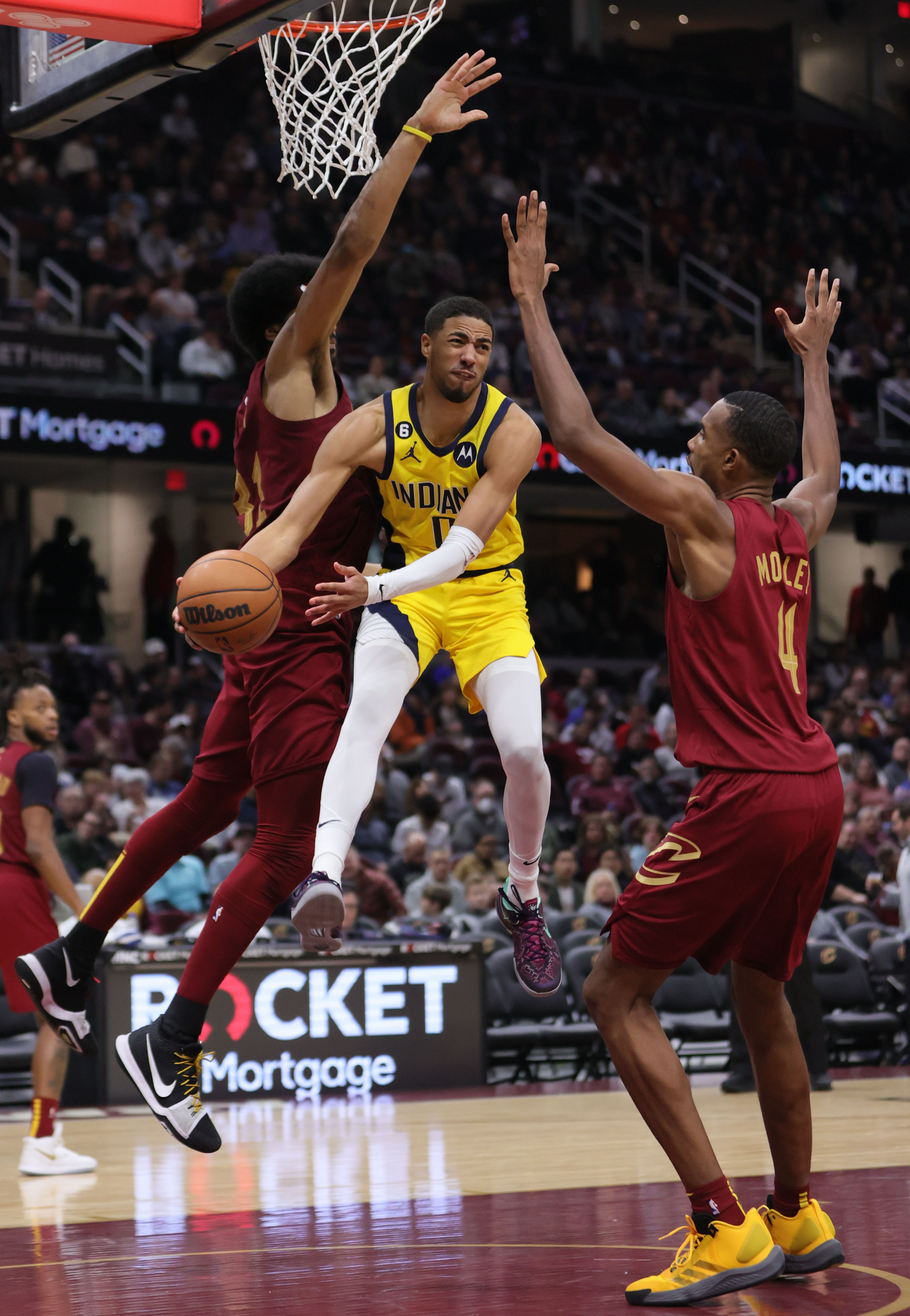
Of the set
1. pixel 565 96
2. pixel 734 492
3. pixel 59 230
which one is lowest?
pixel 734 492

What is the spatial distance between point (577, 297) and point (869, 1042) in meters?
12.2

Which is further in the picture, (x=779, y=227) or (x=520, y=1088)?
(x=779, y=227)

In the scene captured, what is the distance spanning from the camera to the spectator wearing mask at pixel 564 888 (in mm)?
12477

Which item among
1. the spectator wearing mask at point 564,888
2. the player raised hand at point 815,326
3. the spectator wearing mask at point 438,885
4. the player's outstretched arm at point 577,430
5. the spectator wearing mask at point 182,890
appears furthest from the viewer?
the spectator wearing mask at point 564,888

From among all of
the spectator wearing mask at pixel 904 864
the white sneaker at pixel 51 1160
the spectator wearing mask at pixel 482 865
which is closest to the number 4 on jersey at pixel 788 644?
the white sneaker at pixel 51 1160

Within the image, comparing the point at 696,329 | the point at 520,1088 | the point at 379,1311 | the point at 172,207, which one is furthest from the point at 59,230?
the point at 379,1311

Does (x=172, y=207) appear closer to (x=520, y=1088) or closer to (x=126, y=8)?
(x=520, y=1088)

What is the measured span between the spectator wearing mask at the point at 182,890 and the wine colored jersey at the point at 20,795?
397 centimetres

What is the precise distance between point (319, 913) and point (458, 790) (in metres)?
10.0

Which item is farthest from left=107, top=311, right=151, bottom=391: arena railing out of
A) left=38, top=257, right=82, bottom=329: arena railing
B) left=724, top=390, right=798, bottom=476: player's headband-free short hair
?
left=724, top=390, right=798, bottom=476: player's headband-free short hair

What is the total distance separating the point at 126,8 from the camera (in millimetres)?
4980

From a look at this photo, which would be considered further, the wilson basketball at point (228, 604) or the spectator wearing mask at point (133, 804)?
the spectator wearing mask at point (133, 804)

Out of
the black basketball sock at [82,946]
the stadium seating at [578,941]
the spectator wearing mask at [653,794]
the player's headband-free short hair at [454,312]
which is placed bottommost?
the stadium seating at [578,941]

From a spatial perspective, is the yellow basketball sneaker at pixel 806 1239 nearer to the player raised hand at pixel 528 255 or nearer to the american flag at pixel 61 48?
the player raised hand at pixel 528 255
